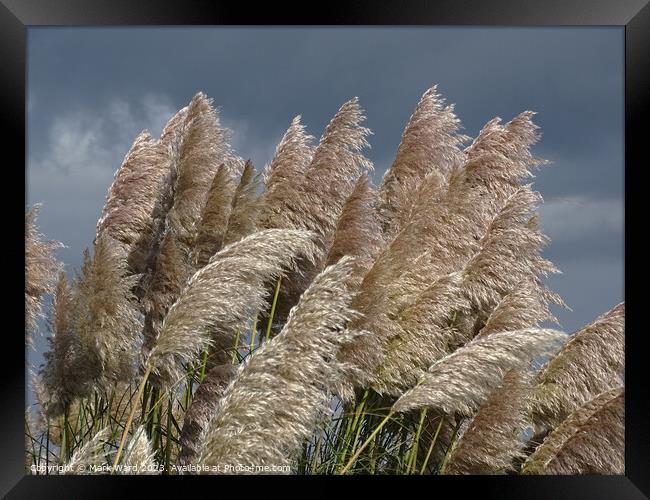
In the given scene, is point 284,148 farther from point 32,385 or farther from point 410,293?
point 32,385

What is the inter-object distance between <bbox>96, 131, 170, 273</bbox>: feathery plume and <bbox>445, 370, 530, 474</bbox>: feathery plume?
1.89 metres

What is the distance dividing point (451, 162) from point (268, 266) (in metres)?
1.60

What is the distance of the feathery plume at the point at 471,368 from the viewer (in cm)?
378

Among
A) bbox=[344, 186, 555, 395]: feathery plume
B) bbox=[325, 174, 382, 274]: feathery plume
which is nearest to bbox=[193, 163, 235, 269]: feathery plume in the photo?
bbox=[325, 174, 382, 274]: feathery plume

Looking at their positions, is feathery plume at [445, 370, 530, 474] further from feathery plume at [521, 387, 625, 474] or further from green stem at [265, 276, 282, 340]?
green stem at [265, 276, 282, 340]

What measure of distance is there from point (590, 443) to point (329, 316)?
1.56 metres

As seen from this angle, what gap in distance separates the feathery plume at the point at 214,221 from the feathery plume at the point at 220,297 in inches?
17.9

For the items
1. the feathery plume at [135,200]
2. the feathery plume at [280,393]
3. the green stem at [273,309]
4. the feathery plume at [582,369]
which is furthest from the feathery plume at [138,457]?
the feathery plume at [582,369]

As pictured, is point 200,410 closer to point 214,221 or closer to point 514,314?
point 214,221

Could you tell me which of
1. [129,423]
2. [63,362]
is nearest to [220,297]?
[129,423]

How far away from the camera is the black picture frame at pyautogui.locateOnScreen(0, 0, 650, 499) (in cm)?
373

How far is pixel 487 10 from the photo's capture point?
12.3 ft

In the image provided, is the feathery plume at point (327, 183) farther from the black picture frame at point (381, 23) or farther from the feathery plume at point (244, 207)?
the black picture frame at point (381, 23)

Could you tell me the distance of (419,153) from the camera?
473 cm
